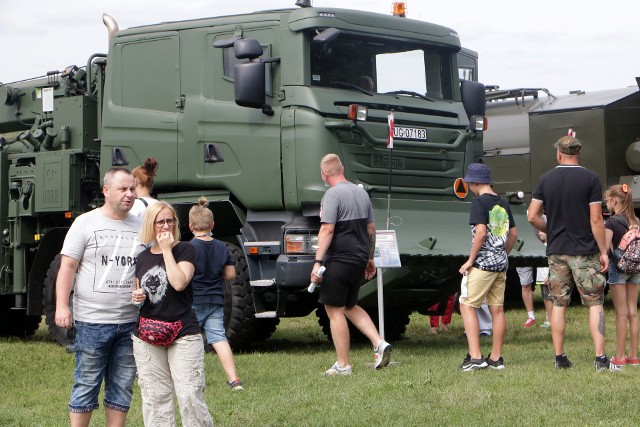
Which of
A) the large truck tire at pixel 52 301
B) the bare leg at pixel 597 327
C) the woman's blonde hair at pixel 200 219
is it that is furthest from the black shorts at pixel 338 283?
the large truck tire at pixel 52 301

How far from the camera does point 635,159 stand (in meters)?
16.5

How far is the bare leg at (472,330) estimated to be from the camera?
989cm

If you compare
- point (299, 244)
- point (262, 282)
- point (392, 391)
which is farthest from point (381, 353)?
point (262, 282)

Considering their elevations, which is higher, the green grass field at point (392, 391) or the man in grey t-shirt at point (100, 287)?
the man in grey t-shirt at point (100, 287)

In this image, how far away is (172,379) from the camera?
652cm

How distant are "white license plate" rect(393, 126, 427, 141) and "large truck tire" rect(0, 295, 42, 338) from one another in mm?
5736

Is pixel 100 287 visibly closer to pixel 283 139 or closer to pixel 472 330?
pixel 472 330

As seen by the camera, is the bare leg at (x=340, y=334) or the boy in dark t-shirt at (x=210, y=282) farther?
the bare leg at (x=340, y=334)

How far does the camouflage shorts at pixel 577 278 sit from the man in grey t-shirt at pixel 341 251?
1480 millimetres

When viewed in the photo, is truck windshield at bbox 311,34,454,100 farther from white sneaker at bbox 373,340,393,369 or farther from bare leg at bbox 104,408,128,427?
bare leg at bbox 104,408,128,427

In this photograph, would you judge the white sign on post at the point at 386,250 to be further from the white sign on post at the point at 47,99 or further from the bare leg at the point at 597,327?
the white sign on post at the point at 47,99

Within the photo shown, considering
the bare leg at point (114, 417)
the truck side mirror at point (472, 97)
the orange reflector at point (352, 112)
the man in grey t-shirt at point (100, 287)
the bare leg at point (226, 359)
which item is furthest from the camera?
the truck side mirror at point (472, 97)

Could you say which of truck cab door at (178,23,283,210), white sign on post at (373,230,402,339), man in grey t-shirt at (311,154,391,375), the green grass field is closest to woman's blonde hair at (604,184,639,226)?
the green grass field

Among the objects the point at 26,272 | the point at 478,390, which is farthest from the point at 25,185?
the point at 478,390
